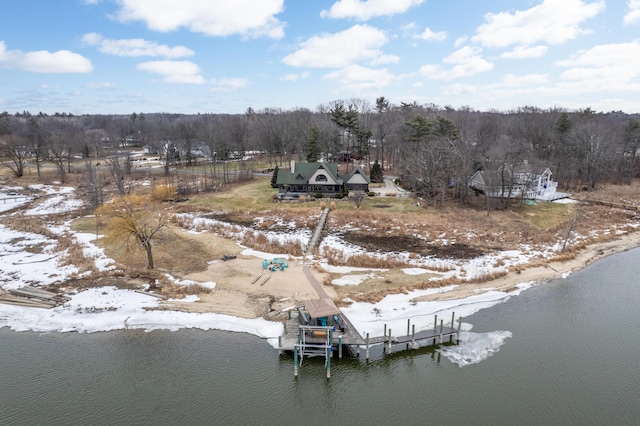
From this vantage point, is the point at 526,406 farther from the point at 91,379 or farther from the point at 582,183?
the point at 582,183

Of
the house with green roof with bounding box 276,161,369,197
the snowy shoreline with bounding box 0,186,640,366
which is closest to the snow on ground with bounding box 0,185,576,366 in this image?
the snowy shoreline with bounding box 0,186,640,366

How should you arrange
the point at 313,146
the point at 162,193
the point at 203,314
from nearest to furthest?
1. the point at 203,314
2. the point at 162,193
3. the point at 313,146

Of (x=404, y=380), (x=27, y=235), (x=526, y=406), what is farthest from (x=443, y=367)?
(x=27, y=235)

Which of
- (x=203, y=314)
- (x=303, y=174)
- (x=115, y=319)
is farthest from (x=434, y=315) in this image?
(x=303, y=174)

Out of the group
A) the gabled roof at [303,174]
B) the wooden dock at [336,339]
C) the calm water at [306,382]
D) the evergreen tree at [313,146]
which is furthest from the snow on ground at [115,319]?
the evergreen tree at [313,146]

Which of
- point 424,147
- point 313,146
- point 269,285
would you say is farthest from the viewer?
point 313,146

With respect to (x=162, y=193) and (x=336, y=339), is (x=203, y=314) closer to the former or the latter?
(x=336, y=339)

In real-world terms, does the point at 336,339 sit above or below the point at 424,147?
below
